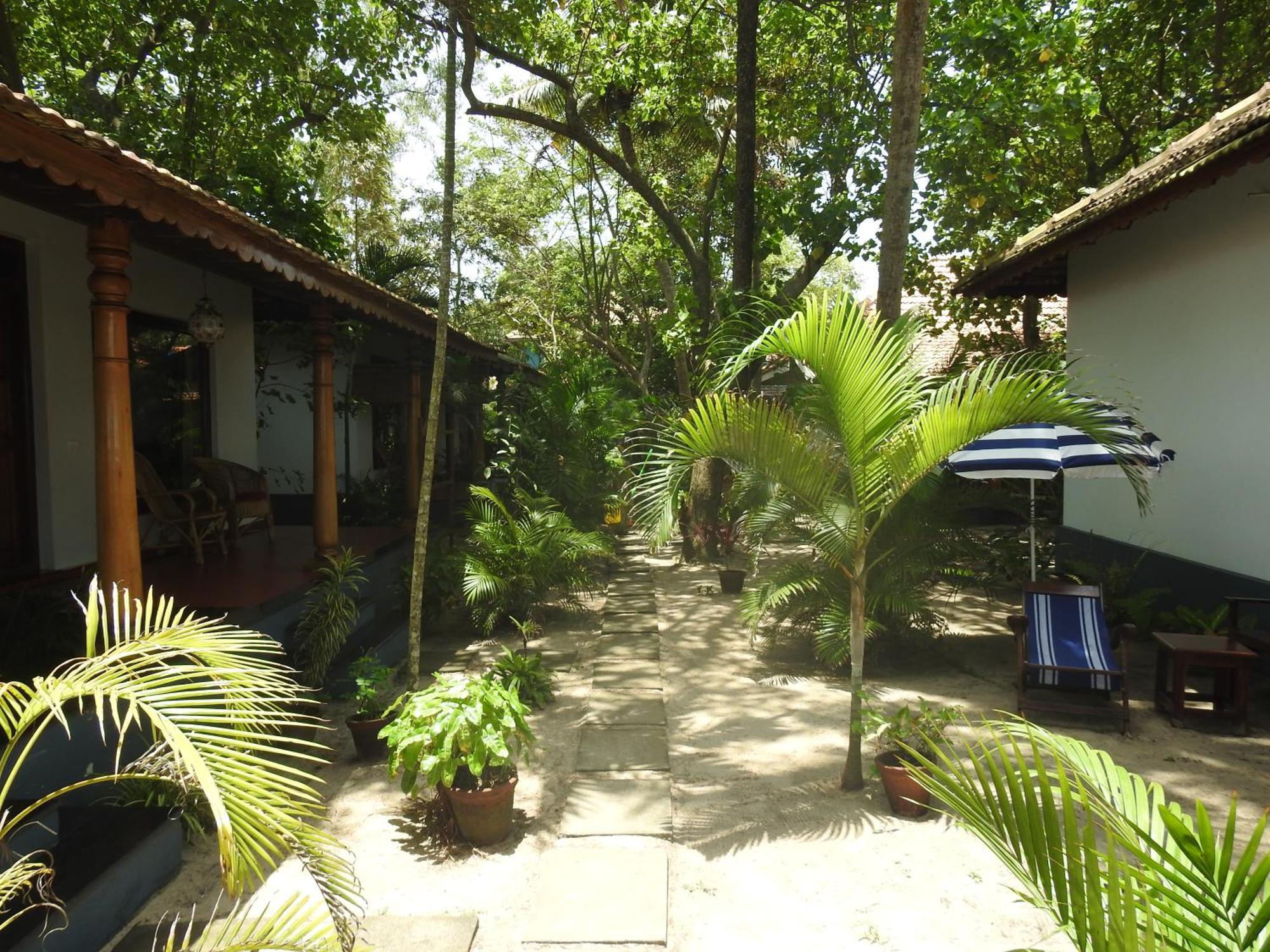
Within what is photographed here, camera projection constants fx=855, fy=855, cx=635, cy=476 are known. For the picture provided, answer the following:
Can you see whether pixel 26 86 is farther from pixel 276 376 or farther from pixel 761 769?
pixel 761 769

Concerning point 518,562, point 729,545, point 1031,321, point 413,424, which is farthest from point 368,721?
point 1031,321

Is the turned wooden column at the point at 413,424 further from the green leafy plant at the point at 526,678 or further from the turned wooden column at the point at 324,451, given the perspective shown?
the green leafy plant at the point at 526,678

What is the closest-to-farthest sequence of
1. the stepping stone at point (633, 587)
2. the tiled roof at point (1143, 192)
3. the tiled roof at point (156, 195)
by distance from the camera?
the tiled roof at point (156, 195) → the tiled roof at point (1143, 192) → the stepping stone at point (633, 587)

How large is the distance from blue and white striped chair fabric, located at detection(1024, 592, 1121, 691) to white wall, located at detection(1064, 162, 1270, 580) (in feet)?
4.98

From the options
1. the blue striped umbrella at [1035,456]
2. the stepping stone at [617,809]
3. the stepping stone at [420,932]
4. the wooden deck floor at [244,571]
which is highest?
the blue striped umbrella at [1035,456]

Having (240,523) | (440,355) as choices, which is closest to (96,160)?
(440,355)

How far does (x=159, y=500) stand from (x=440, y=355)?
3.29 m

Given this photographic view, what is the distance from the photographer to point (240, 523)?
8125 millimetres

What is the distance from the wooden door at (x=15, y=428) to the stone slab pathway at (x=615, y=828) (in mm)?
4170

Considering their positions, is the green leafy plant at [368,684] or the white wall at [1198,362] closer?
the green leafy plant at [368,684]

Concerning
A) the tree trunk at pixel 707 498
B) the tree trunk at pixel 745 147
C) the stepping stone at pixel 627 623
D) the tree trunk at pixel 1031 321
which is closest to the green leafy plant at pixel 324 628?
the stepping stone at pixel 627 623

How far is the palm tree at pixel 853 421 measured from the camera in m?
3.87

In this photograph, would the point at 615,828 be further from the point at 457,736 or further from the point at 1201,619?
the point at 1201,619

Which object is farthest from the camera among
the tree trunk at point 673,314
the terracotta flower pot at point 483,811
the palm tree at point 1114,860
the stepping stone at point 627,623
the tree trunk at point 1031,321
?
the tree trunk at point 673,314
